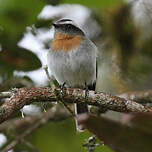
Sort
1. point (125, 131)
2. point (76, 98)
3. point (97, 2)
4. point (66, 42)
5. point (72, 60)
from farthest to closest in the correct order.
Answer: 1. point (66, 42)
2. point (72, 60)
3. point (76, 98)
4. point (97, 2)
5. point (125, 131)

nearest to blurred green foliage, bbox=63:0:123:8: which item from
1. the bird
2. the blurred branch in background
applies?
the blurred branch in background

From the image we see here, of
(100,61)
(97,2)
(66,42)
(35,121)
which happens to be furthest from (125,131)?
(100,61)

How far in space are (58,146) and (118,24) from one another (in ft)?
9.59

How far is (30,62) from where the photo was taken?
3.27 metres

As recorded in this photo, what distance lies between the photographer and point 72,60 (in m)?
3.53

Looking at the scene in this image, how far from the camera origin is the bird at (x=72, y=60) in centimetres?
356

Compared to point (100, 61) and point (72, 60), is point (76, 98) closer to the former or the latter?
point (72, 60)

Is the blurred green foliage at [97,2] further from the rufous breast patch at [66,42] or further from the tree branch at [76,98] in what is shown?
the rufous breast patch at [66,42]

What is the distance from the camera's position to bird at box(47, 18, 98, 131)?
3.56m

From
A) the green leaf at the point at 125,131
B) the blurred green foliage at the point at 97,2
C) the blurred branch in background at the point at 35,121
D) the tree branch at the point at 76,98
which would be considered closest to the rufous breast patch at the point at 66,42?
the blurred branch in background at the point at 35,121

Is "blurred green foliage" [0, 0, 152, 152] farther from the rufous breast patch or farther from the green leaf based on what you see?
the green leaf

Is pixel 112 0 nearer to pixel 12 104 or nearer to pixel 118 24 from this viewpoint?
pixel 12 104

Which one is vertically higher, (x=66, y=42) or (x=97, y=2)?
(x=97, y=2)

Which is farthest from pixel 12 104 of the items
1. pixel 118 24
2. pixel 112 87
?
pixel 118 24
